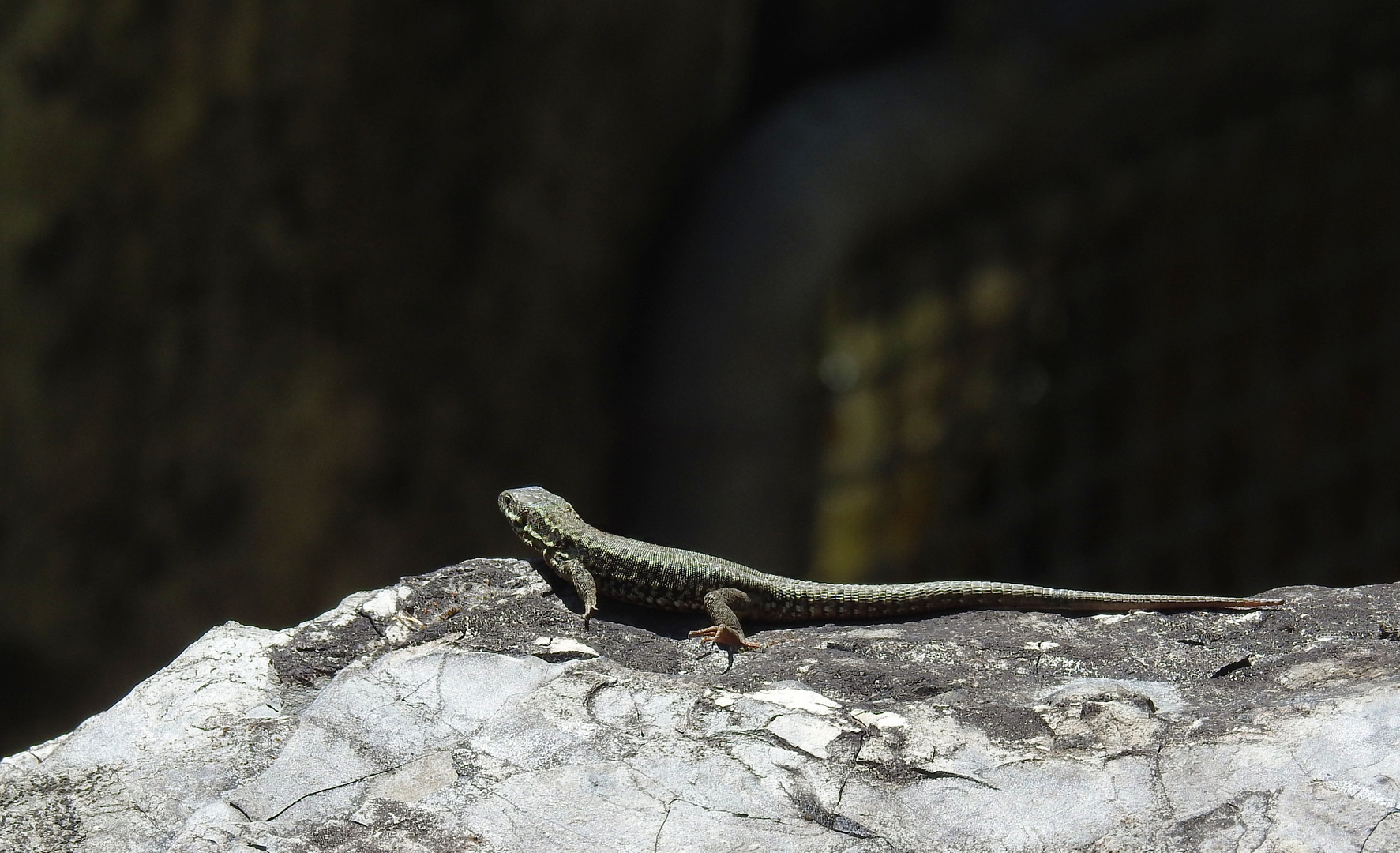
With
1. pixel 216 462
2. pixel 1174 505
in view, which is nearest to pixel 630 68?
pixel 216 462

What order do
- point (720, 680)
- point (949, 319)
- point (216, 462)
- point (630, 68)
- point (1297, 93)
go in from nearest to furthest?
point (720, 680)
point (216, 462)
point (630, 68)
point (949, 319)
point (1297, 93)

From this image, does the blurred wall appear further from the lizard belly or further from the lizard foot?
the lizard foot

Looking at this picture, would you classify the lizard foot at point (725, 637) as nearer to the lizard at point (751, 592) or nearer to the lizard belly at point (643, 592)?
the lizard at point (751, 592)

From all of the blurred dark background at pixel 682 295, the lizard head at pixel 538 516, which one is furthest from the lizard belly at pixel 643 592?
the blurred dark background at pixel 682 295

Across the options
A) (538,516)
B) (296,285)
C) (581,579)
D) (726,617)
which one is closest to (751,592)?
(726,617)

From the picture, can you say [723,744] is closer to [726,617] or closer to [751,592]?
[726,617]

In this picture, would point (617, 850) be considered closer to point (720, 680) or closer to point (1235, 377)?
point (720, 680)
